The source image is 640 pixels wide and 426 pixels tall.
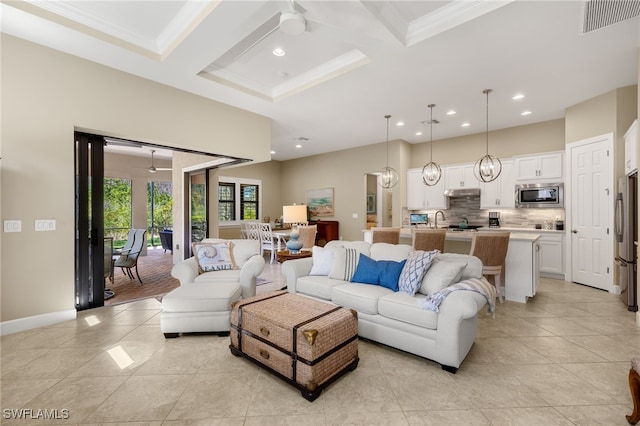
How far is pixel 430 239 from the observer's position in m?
4.29

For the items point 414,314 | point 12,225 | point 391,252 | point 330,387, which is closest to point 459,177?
point 391,252

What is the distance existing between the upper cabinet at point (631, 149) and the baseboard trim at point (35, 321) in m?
6.87

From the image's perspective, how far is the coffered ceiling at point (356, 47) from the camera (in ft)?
8.62

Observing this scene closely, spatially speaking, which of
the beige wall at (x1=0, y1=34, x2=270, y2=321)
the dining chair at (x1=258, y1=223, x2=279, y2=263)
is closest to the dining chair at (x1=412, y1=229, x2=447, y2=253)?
the dining chair at (x1=258, y1=223, x2=279, y2=263)

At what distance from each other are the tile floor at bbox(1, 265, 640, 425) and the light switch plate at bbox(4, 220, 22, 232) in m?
1.07

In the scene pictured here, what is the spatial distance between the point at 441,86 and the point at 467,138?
3140 millimetres

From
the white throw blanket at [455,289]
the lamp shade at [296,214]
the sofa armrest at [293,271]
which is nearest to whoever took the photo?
the white throw blanket at [455,289]

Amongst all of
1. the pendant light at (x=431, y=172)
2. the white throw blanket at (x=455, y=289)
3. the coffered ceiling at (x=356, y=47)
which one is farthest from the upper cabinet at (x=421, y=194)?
the white throw blanket at (x=455, y=289)

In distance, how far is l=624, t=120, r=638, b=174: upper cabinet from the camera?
3.54 m

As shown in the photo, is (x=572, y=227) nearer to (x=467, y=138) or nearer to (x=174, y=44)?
(x=467, y=138)

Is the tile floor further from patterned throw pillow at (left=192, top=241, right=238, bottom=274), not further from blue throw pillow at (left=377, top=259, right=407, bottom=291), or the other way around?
patterned throw pillow at (left=192, top=241, right=238, bottom=274)

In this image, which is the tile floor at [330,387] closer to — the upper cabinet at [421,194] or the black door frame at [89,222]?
the black door frame at [89,222]

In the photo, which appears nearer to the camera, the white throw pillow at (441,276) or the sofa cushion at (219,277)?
the white throw pillow at (441,276)

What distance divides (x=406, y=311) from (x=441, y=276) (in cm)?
50
